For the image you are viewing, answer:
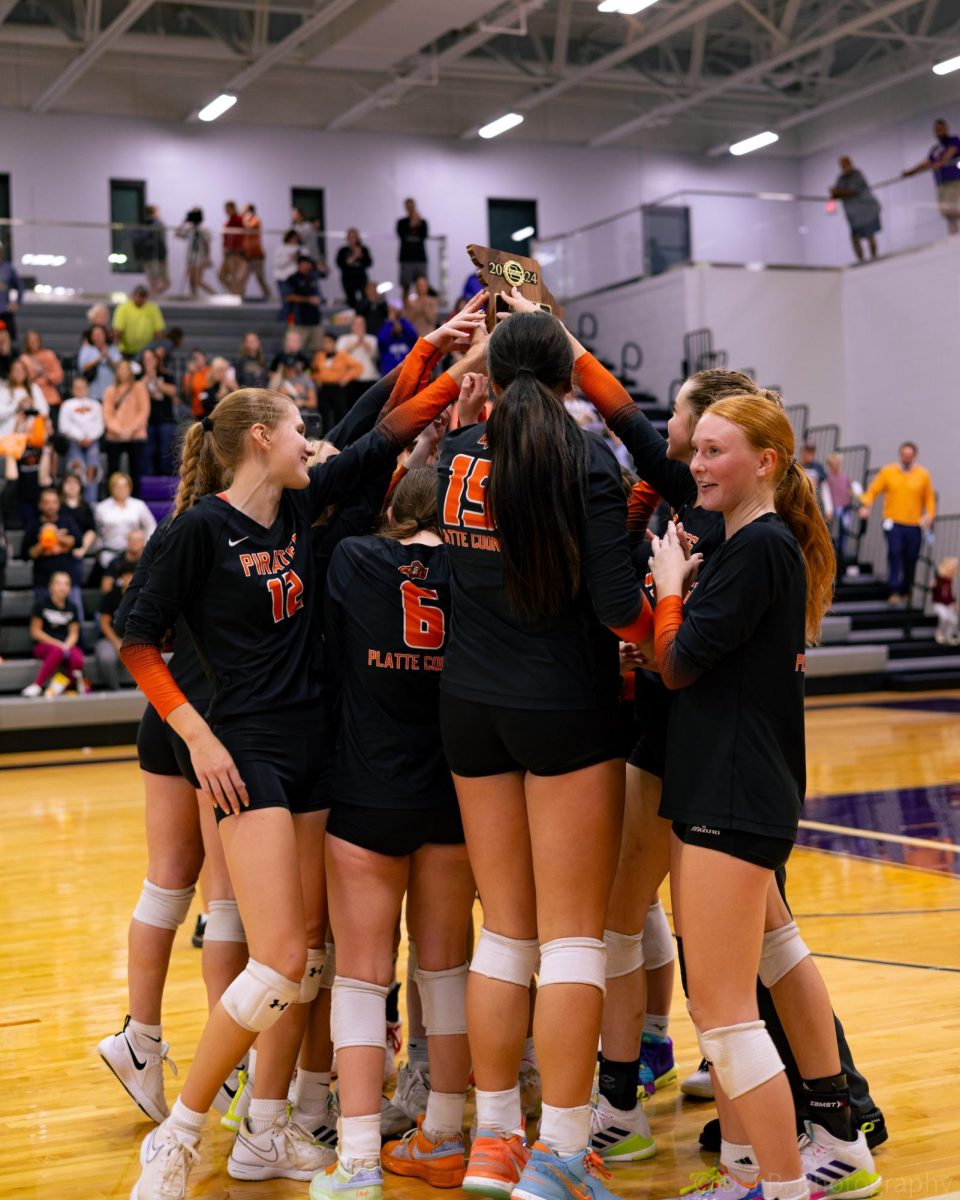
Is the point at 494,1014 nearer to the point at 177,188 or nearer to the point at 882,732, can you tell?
the point at 882,732

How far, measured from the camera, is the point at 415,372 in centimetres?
344

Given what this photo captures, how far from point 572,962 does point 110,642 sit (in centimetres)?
918

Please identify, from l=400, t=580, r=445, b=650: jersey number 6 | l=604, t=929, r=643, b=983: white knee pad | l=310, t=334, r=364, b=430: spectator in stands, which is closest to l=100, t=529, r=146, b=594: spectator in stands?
l=310, t=334, r=364, b=430: spectator in stands

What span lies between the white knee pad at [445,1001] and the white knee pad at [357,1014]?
5.6 inches

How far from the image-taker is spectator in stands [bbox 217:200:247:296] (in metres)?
17.8

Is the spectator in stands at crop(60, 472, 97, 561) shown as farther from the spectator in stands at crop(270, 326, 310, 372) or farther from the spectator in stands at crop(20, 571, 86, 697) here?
the spectator in stands at crop(270, 326, 310, 372)

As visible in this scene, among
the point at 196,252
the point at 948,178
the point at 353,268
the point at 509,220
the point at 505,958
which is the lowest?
the point at 505,958

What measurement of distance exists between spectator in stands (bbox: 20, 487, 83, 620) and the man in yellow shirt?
834 cm

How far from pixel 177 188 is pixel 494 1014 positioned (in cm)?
2014

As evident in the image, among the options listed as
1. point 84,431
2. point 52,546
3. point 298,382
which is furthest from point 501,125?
point 52,546

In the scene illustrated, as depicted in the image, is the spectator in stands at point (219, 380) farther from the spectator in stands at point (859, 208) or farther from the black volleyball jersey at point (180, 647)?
the black volleyball jersey at point (180, 647)

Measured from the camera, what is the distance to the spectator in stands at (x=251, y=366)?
14.5 metres

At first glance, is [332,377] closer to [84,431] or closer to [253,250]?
[84,431]

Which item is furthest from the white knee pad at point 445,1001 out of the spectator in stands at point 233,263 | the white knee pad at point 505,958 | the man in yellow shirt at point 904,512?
the spectator in stands at point 233,263
